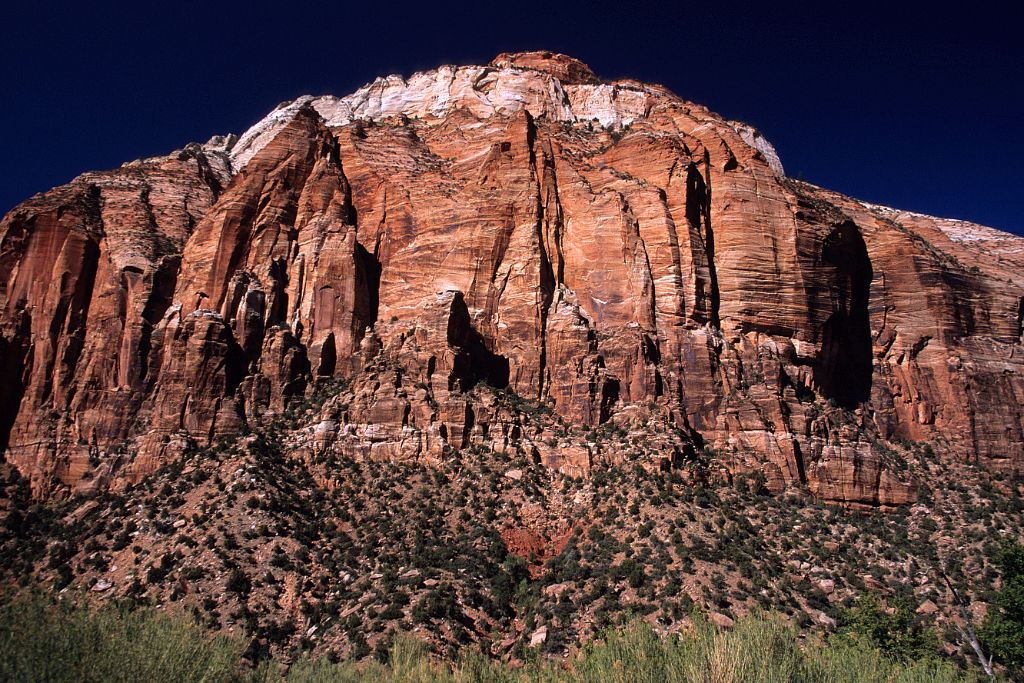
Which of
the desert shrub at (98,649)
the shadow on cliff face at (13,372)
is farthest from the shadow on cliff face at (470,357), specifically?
the shadow on cliff face at (13,372)

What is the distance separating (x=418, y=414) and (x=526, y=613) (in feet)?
53.0

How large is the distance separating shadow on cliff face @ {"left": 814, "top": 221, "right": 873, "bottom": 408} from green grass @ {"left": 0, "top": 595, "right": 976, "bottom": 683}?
3521 centimetres

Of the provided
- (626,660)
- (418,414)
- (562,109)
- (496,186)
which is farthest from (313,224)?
(626,660)

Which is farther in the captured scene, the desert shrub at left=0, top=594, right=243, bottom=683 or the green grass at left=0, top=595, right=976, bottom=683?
the green grass at left=0, top=595, right=976, bottom=683

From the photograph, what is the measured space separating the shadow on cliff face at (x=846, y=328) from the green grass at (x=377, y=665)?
35.2 meters

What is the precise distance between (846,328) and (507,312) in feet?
94.4

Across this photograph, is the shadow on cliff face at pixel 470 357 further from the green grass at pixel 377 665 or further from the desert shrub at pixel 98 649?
the desert shrub at pixel 98 649

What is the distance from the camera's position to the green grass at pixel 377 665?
17.5 m

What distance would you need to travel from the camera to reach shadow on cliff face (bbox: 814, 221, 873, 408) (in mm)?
56469

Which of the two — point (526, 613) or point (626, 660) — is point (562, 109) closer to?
point (526, 613)

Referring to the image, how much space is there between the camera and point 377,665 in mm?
24609

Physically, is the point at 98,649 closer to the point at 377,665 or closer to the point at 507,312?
the point at 377,665

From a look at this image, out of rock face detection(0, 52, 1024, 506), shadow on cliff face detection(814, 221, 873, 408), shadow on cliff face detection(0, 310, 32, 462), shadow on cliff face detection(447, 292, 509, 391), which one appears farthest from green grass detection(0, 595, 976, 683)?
shadow on cliff face detection(0, 310, 32, 462)

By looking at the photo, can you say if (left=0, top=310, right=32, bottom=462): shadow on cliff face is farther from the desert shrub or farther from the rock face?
the desert shrub
